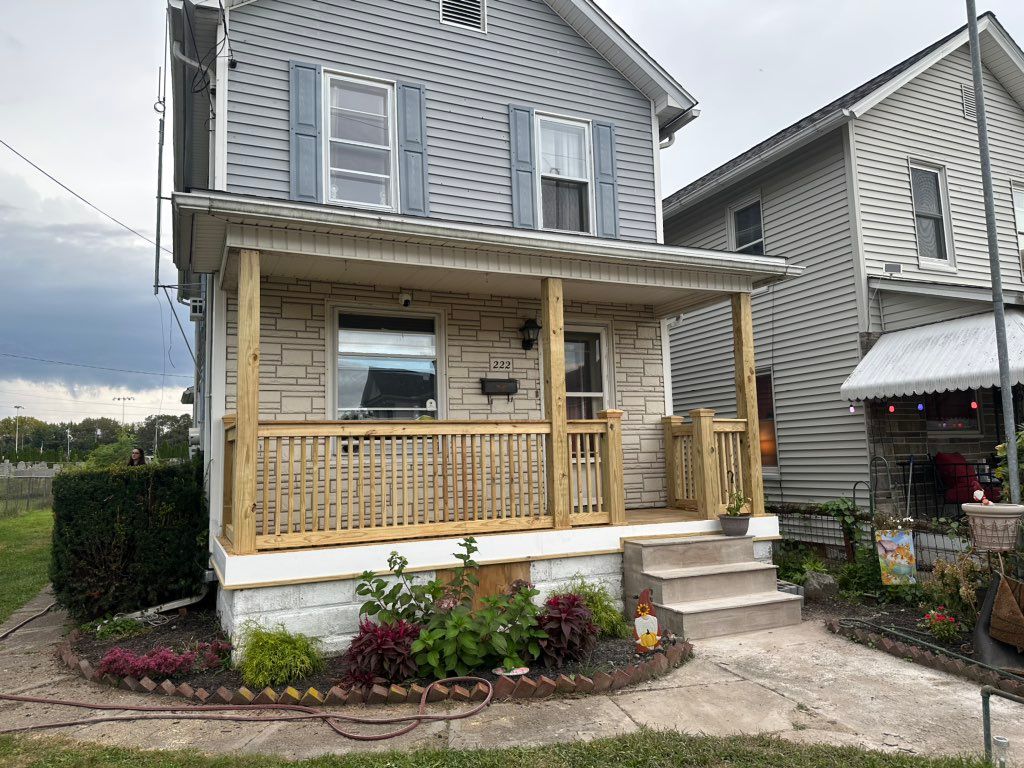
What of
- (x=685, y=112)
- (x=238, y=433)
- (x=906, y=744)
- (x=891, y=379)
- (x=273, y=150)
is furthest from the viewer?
(x=685, y=112)

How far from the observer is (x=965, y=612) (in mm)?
5754

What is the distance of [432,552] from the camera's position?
5.96 m

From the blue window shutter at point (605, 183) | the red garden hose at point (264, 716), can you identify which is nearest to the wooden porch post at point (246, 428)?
the red garden hose at point (264, 716)

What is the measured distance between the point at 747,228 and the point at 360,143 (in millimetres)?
6944

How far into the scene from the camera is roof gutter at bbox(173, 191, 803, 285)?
17.7 feet

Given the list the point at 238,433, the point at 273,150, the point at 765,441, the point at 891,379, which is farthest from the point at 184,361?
the point at 891,379

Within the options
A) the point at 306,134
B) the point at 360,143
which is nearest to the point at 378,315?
the point at 360,143

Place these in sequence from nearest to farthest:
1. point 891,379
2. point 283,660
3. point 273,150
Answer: point 283,660
point 273,150
point 891,379

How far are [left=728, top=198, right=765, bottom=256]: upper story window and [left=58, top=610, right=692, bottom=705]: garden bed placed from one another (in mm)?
7825

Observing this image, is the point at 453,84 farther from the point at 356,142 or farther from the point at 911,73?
the point at 911,73

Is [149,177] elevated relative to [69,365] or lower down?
elevated

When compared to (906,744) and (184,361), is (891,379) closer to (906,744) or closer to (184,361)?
(906,744)

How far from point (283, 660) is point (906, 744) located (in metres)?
4.01

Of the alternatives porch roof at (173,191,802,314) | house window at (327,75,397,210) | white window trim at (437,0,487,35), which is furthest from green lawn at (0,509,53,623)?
white window trim at (437,0,487,35)
